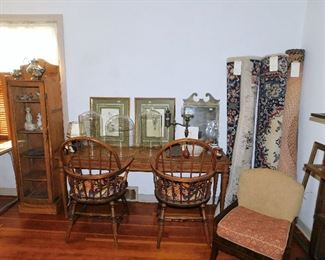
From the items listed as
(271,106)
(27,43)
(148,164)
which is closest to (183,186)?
(148,164)

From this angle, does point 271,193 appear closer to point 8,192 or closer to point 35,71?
point 35,71

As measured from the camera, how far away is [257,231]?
6.03ft

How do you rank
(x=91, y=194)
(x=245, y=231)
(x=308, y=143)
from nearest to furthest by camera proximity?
(x=245, y=231) < (x=91, y=194) < (x=308, y=143)

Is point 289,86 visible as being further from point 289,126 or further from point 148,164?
point 148,164

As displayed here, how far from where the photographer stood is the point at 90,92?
9.56ft

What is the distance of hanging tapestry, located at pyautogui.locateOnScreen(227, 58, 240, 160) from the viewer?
264 centimetres

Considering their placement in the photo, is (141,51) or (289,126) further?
(141,51)

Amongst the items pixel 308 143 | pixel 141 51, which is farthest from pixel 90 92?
pixel 308 143

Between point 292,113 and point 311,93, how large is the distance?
0.24 meters

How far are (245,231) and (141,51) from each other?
1959 mm

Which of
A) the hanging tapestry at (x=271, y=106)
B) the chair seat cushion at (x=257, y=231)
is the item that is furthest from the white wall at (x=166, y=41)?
the chair seat cushion at (x=257, y=231)

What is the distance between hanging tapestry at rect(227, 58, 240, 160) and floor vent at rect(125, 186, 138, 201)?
1150mm

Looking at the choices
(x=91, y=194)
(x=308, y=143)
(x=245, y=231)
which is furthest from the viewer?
(x=308, y=143)

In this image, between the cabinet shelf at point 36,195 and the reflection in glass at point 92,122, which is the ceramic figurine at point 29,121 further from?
the cabinet shelf at point 36,195
